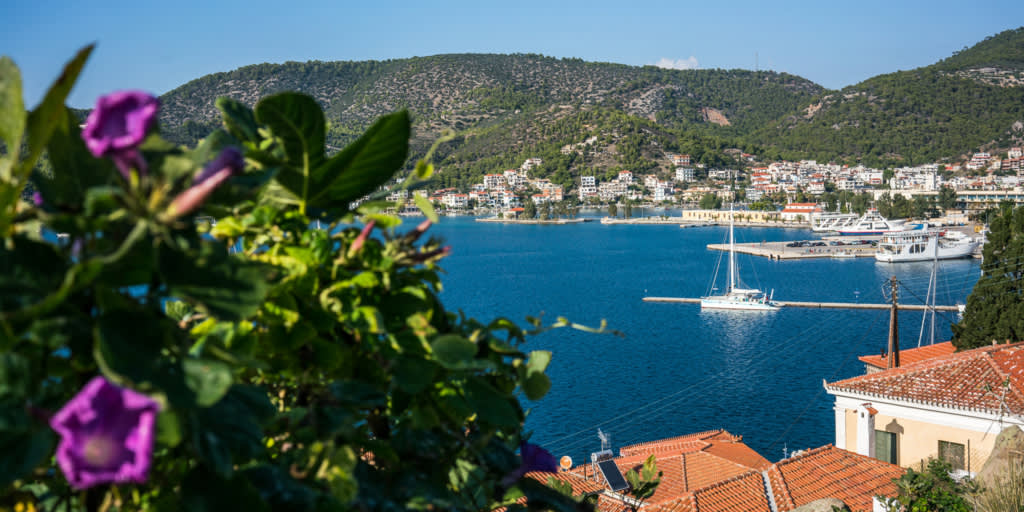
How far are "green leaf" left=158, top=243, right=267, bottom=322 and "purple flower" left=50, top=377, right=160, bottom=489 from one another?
0.07 metres

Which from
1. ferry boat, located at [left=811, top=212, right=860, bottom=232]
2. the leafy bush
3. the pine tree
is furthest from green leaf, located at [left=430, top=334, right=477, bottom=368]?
ferry boat, located at [left=811, top=212, right=860, bottom=232]

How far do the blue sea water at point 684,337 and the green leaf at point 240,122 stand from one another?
23cm

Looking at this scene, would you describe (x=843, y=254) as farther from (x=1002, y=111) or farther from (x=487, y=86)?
(x=487, y=86)

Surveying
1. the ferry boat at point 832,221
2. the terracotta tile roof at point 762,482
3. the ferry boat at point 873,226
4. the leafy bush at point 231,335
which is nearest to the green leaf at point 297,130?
the leafy bush at point 231,335

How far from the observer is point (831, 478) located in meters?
10.7

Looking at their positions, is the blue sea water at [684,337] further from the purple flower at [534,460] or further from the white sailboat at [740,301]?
the white sailboat at [740,301]

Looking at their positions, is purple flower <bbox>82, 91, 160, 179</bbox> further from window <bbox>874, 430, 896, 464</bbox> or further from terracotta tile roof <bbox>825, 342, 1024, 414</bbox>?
window <bbox>874, 430, 896, 464</bbox>

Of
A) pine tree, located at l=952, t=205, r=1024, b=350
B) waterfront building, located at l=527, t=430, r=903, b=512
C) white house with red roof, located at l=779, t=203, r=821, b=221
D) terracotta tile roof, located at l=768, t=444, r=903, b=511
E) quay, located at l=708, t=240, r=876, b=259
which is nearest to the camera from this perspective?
waterfront building, located at l=527, t=430, r=903, b=512

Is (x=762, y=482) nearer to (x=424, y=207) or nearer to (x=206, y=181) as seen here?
(x=424, y=207)

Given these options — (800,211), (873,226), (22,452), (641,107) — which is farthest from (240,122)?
(641,107)

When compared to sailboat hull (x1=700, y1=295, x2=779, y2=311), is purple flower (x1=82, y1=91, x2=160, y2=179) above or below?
above

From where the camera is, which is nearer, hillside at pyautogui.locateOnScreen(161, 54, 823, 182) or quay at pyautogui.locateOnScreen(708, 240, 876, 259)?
quay at pyautogui.locateOnScreen(708, 240, 876, 259)

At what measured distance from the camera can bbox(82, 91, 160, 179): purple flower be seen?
0.43m

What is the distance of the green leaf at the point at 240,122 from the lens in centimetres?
75
